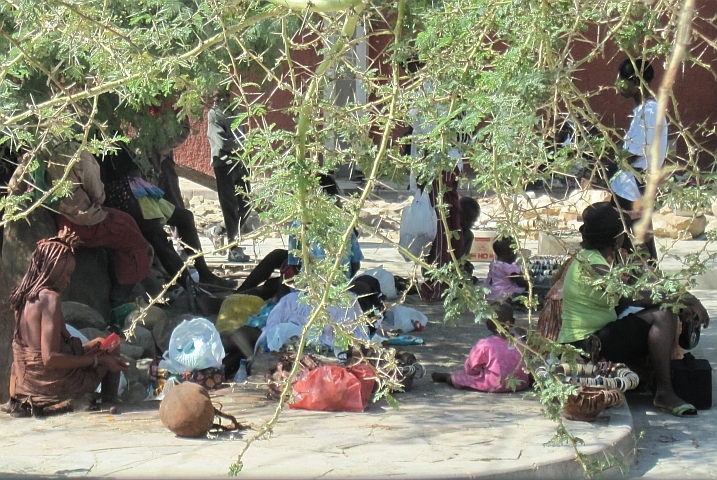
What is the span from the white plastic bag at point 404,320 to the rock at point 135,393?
2015 mm

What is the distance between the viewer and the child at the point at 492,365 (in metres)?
5.58

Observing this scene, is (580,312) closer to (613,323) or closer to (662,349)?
(613,323)

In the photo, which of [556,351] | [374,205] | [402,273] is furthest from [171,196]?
[556,351]

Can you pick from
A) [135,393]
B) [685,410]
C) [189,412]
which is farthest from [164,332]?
[685,410]

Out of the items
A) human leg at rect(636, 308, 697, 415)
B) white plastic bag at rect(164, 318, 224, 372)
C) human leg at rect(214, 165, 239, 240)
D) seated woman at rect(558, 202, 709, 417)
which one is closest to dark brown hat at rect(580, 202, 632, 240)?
seated woman at rect(558, 202, 709, 417)

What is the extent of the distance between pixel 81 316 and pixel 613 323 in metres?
3.29

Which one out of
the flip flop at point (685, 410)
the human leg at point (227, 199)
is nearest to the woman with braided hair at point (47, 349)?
the flip flop at point (685, 410)

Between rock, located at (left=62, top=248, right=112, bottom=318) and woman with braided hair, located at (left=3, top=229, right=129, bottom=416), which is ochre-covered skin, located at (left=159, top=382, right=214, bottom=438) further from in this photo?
rock, located at (left=62, top=248, right=112, bottom=318)

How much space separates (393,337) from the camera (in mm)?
6812

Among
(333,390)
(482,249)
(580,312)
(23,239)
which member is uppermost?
(23,239)

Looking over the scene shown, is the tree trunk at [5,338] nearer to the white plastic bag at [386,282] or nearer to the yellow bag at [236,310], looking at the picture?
the yellow bag at [236,310]

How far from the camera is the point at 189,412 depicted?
185 inches

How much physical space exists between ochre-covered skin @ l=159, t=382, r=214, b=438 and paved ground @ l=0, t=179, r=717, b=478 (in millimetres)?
65

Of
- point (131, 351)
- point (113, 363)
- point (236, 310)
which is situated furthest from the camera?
point (236, 310)
